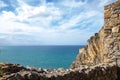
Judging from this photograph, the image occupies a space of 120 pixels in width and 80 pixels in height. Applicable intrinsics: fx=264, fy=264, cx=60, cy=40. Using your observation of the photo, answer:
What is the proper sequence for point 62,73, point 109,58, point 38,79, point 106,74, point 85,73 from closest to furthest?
point 38,79 < point 62,73 < point 85,73 < point 106,74 < point 109,58

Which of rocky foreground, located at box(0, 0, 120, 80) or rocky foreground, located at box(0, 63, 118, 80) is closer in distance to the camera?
rocky foreground, located at box(0, 63, 118, 80)

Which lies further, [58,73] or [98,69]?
[98,69]

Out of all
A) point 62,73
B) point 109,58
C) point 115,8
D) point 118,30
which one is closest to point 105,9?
point 115,8

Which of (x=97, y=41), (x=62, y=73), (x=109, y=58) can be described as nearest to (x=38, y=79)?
(x=62, y=73)

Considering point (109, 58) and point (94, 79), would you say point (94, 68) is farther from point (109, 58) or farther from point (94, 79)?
point (109, 58)

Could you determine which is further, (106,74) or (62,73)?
(106,74)

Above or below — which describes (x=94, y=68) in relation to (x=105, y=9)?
below

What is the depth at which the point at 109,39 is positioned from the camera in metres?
12.7

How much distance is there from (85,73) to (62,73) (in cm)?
107

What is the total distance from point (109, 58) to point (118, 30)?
5.19ft

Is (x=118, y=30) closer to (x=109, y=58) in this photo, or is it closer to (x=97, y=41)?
(x=109, y=58)

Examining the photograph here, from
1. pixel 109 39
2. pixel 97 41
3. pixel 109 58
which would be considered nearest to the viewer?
pixel 109 58

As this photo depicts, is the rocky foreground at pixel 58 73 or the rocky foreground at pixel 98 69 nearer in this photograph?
the rocky foreground at pixel 58 73

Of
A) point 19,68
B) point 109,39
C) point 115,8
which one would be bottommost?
point 19,68
